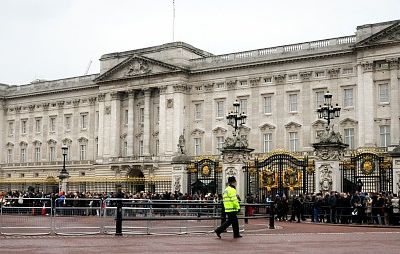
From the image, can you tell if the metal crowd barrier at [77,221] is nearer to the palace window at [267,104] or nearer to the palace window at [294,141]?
the palace window at [294,141]

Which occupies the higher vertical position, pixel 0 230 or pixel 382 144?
pixel 382 144

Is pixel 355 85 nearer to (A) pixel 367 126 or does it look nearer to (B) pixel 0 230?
(A) pixel 367 126

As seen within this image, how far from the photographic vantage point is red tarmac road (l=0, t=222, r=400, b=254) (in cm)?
1581

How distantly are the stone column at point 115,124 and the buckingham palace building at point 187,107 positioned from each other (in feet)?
0.37

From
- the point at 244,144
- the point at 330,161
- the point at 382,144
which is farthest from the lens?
the point at 382,144

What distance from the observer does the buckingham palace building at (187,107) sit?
5756 cm

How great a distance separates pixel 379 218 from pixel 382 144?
29.1 meters

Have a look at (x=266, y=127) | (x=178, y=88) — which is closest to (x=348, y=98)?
(x=266, y=127)

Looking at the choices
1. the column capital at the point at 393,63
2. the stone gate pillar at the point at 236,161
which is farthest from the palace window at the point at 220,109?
the stone gate pillar at the point at 236,161

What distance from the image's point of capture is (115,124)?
74562 millimetres

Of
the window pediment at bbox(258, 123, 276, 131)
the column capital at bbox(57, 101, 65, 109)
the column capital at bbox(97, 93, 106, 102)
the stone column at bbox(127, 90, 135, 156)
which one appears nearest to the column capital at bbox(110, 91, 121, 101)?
the column capital at bbox(97, 93, 106, 102)

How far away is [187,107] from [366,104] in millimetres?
20026

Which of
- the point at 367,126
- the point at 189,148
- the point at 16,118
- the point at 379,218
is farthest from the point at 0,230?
the point at 16,118

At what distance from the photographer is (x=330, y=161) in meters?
31.5
